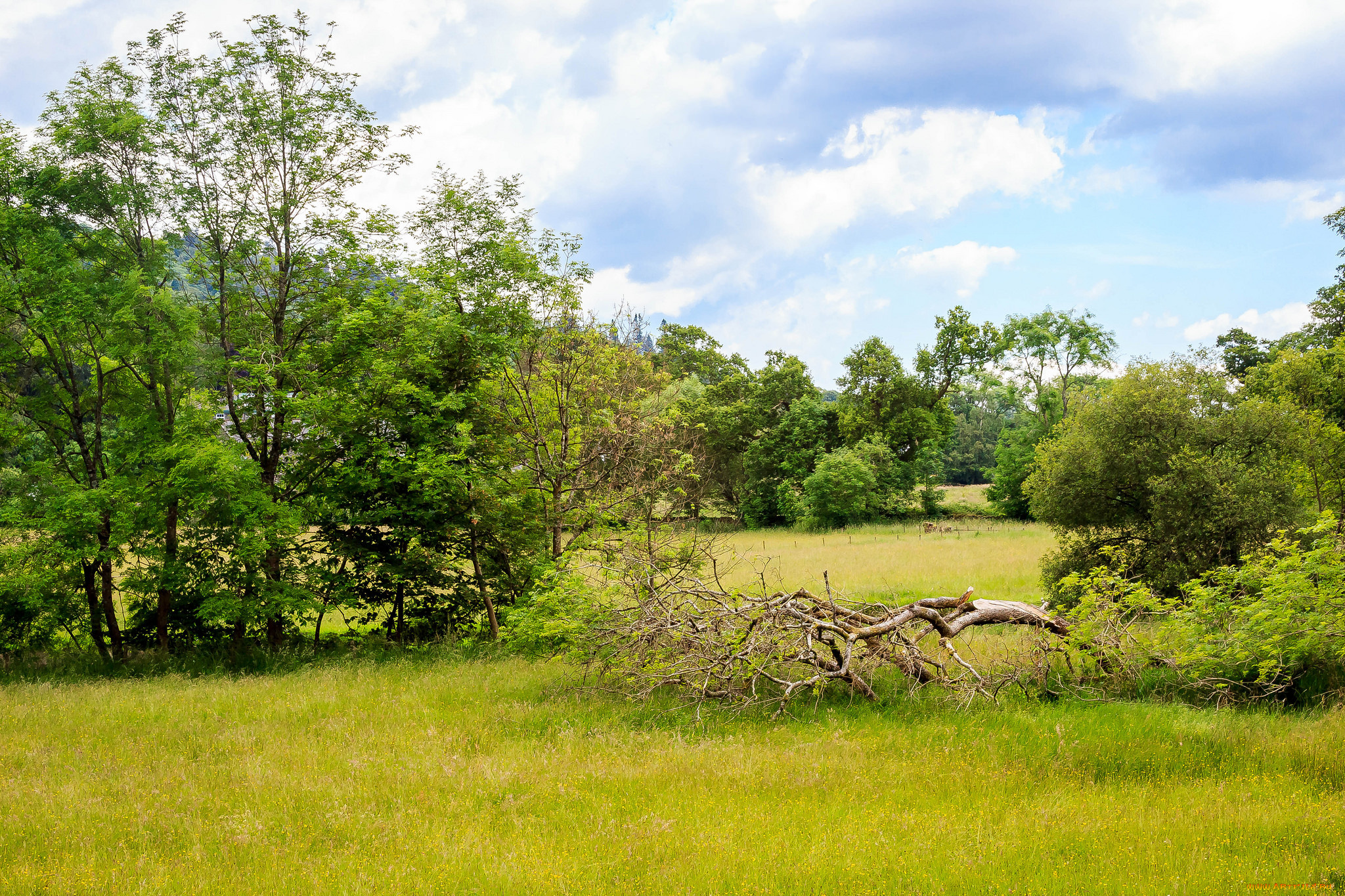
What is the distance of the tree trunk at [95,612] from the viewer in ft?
48.4

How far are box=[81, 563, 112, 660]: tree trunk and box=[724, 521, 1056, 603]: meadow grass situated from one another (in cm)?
1318

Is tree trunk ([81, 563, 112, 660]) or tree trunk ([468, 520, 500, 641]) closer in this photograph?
tree trunk ([81, 563, 112, 660])

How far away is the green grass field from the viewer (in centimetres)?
557

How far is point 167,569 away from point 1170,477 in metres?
20.6

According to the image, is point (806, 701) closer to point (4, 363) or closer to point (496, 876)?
point (496, 876)

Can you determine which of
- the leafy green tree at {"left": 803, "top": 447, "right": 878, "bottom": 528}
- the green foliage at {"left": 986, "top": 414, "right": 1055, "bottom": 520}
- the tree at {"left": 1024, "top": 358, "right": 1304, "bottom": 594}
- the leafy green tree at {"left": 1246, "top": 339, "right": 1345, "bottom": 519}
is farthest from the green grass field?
the green foliage at {"left": 986, "top": 414, "right": 1055, "bottom": 520}

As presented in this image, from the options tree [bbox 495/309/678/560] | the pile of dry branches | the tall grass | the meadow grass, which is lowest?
the meadow grass

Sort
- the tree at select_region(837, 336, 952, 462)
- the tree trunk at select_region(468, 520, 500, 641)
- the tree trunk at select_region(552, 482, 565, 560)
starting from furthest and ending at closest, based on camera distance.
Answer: the tree at select_region(837, 336, 952, 462) → the tree trunk at select_region(468, 520, 500, 641) → the tree trunk at select_region(552, 482, 565, 560)

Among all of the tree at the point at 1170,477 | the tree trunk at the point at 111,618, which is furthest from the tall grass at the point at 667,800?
the tree at the point at 1170,477

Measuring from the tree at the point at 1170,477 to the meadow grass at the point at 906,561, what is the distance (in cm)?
271

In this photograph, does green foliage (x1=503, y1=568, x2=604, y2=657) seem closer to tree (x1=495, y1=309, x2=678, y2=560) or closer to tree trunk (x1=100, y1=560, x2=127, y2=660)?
tree (x1=495, y1=309, x2=678, y2=560)

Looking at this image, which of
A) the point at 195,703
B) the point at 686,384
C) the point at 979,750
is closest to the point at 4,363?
the point at 195,703

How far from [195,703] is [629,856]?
8553mm

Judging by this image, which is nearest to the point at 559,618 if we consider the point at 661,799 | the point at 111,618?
the point at 661,799
